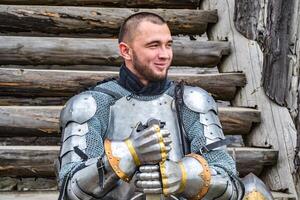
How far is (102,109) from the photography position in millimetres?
2842

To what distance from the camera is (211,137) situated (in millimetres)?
2803

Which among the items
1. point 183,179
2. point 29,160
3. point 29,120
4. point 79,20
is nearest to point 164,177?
point 183,179

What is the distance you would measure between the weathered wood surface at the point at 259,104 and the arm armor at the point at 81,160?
1.42m

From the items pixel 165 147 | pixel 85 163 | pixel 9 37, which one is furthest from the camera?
pixel 9 37

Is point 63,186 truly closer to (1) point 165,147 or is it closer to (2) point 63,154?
(2) point 63,154

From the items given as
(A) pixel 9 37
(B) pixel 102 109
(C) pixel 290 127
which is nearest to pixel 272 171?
(C) pixel 290 127

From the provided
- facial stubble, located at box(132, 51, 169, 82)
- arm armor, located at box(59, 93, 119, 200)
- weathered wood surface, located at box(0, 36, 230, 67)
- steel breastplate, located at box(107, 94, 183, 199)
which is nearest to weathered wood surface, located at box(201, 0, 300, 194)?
weathered wood surface, located at box(0, 36, 230, 67)

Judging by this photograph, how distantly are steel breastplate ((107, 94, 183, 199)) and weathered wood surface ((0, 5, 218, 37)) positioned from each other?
6.94 ft

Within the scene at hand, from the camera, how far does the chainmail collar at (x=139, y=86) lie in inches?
113

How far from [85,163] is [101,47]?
2.10 m

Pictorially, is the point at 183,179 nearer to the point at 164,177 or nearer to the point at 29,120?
the point at 164,177

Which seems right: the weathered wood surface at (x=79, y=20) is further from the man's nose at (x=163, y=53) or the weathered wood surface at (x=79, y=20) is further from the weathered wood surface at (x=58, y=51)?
the man's nose at (x=163, y=53)

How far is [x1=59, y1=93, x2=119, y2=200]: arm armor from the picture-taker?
2.51m

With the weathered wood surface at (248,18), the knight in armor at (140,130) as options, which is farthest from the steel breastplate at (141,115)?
the weathered wood surface at (248,18)
